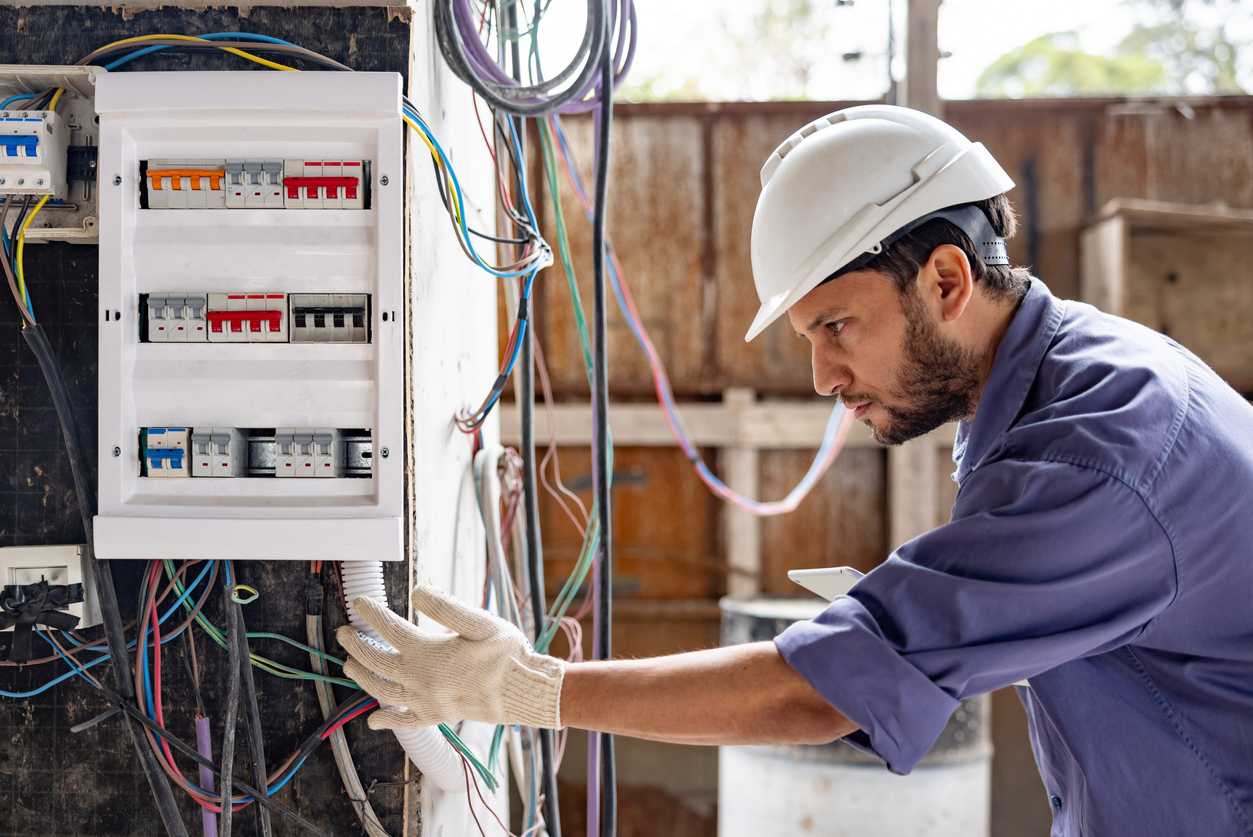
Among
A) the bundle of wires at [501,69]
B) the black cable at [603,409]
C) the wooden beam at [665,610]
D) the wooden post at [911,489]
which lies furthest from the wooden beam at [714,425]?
the bundle of wires at [501,69]

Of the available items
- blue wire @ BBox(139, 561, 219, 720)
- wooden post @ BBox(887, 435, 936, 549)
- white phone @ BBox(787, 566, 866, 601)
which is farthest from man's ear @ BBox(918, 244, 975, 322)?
wooden post @ BBox(887, 435, 936, 549)

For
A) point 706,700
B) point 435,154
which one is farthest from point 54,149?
point 706,700

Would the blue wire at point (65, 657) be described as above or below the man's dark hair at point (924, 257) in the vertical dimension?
below

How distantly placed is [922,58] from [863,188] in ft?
5.42

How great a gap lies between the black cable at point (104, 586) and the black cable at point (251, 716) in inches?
3.8

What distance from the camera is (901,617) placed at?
704 millimetres

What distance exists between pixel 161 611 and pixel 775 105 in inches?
96.4

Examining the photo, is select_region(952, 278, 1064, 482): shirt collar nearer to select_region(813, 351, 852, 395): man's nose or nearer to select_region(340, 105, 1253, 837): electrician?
select_region(340, 105, 1253, 837): electrician

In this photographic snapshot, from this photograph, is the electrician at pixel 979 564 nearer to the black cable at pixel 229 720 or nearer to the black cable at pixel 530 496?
the black cable at pixel 229 720

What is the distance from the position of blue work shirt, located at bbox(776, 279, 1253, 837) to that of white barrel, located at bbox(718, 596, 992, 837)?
3.92 feet

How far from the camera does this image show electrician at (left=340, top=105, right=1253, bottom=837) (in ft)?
2.25

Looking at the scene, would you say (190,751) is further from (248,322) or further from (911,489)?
(911,489)

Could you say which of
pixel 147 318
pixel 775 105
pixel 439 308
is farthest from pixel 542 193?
pixel 147 318

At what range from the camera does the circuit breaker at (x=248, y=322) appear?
857 mm
